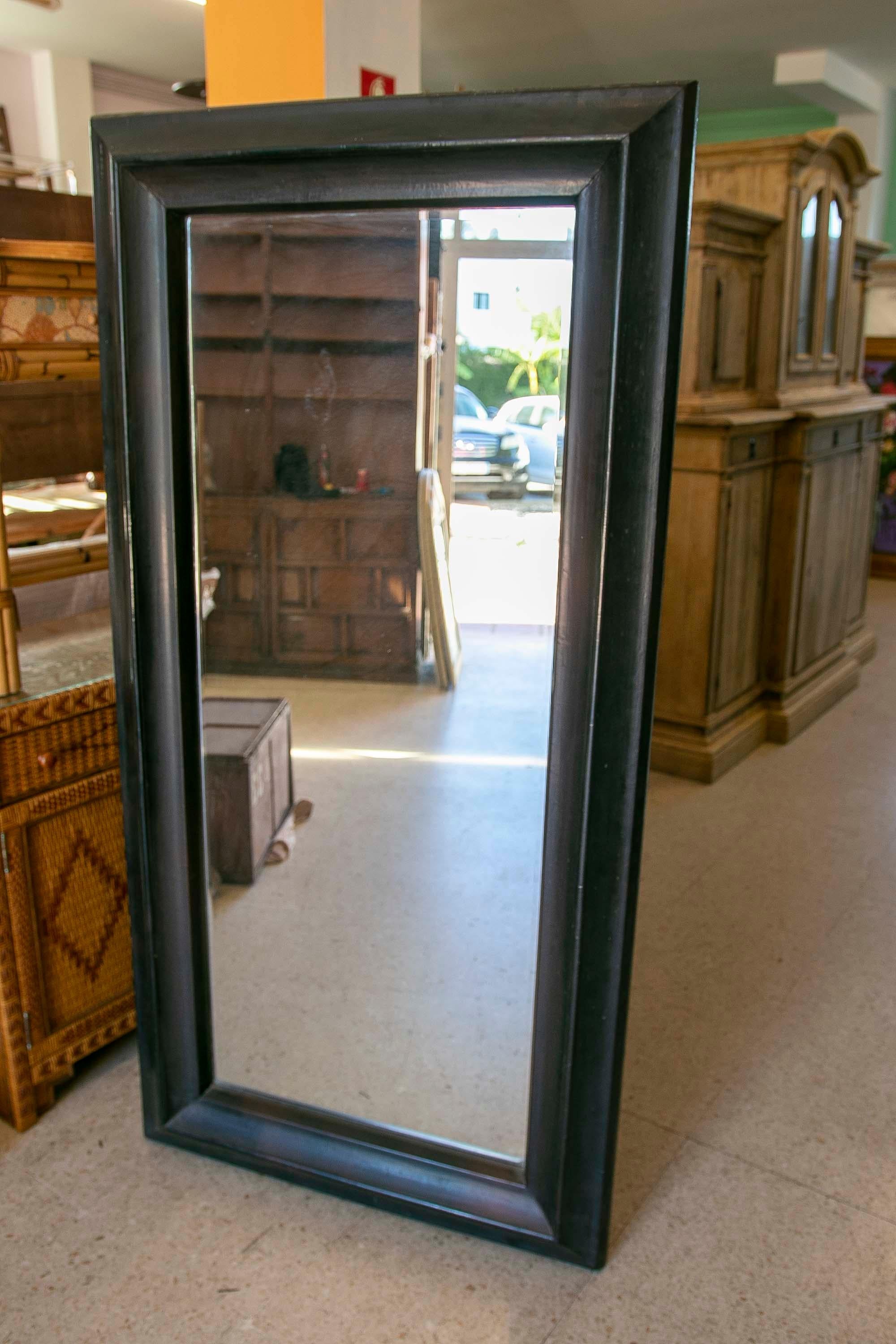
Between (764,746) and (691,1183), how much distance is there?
2340 millimetres

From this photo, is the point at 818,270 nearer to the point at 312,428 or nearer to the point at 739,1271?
the point at 312,428

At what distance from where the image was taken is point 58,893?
6.17ft

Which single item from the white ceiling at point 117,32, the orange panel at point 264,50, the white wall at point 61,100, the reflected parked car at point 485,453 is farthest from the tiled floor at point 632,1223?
the white wall at point 61,100

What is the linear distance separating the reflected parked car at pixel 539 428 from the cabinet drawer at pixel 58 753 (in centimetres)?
80

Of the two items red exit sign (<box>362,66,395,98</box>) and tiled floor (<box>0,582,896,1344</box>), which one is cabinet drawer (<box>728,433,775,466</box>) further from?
tiled floor (<box>0,582,896,1344</box>)

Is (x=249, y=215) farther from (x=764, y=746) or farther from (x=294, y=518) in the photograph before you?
(x=764, y=746)

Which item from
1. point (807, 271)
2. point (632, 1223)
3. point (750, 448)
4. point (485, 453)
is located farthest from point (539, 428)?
point (807, 271)

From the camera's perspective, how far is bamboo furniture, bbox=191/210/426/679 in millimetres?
1505

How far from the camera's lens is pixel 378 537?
5.41 feet

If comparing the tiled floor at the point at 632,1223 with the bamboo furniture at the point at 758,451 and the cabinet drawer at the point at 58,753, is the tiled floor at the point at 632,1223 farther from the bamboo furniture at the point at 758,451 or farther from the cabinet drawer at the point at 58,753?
the bamboo furniture at the point at 758,451

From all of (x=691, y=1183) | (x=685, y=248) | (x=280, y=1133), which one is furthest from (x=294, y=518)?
(x=691, y=1183)

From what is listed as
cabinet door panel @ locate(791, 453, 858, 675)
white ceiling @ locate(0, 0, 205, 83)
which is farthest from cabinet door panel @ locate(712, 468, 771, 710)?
white ceiling @ locate(0, 0, 205, 83)

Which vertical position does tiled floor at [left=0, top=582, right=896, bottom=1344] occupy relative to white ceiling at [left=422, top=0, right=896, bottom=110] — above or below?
below

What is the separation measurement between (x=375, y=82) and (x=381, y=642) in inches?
73.1
